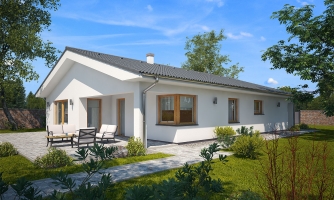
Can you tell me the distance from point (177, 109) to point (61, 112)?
10784mm

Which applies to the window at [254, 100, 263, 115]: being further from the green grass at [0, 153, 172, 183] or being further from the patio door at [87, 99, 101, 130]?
the patio door at [87, 99, 101, 130]

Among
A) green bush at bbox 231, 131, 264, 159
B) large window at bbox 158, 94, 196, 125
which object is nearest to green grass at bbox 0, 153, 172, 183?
green bush at bbox 231, 131, 264, 159

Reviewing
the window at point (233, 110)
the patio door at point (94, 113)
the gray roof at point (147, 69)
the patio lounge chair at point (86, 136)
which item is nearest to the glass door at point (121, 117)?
A: the patio door at point (94, 113)

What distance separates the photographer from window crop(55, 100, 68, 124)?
17.5 m

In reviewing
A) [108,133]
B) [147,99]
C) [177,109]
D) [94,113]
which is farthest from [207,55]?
[108,133]

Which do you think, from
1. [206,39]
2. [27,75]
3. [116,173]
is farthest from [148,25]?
[206,39]

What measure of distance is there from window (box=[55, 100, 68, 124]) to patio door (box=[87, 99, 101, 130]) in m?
2.92

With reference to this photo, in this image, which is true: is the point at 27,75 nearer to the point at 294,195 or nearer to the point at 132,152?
the point at 132,152

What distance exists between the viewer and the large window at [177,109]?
39.8 feet

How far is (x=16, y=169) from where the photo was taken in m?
7.41

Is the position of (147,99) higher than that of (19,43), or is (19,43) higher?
(19,43)

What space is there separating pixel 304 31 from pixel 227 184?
43.1 feet

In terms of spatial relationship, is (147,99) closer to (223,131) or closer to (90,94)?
(90,94)

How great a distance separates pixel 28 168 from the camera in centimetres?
750
